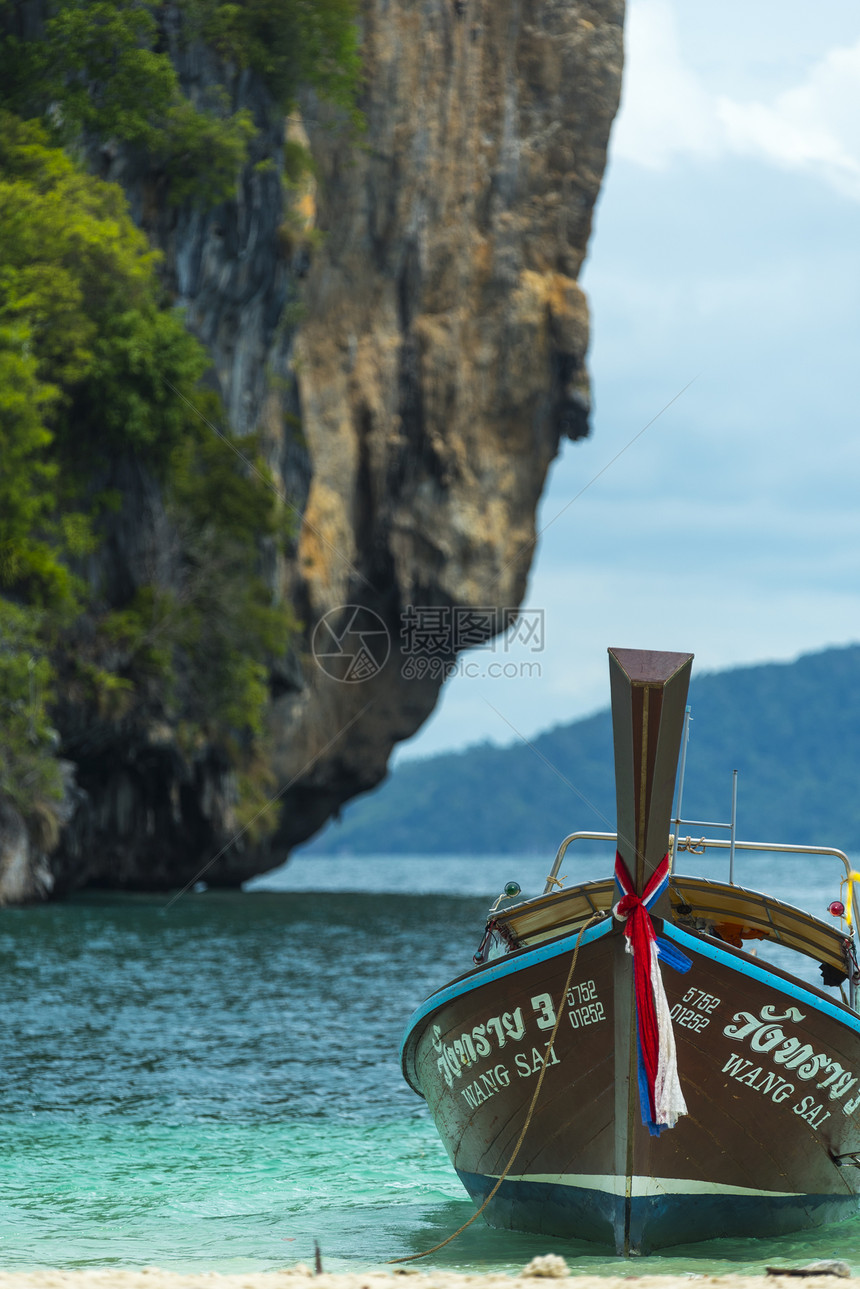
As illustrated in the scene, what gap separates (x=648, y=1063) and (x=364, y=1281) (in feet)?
5.63

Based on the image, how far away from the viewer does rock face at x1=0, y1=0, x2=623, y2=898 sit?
39281 mm

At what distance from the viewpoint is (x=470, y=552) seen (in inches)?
1890

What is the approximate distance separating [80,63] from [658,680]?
91.1ft

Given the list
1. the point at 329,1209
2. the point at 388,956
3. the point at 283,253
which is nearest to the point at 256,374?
the point at 283,253

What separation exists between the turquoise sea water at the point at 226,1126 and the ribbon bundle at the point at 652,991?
914 mm

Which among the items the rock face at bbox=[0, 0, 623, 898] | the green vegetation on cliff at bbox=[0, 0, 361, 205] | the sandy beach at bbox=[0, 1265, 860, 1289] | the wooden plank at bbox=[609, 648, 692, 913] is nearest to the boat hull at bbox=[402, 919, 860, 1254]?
the wooden plank at bbox=[609, 648, 692, 913]

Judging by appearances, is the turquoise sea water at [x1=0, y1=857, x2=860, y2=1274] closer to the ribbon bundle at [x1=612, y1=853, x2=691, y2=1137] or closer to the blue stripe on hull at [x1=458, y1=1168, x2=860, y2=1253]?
the blue stripe on hull at [x1=458, y1=1168, x2=860, y2=1253]

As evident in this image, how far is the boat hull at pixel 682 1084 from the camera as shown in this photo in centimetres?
721

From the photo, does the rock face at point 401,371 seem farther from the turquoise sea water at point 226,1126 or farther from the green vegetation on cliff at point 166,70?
the turquoise sea water at point 226,1126

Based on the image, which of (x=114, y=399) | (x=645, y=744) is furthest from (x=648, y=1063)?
(x=114, y=399)

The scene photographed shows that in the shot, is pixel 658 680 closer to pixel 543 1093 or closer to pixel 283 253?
pixel 543 1093

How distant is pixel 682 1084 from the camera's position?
24.1 feet

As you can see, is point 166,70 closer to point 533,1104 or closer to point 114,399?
point 114,399

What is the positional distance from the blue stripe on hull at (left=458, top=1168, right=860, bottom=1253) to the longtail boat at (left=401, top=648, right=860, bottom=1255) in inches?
0.5
